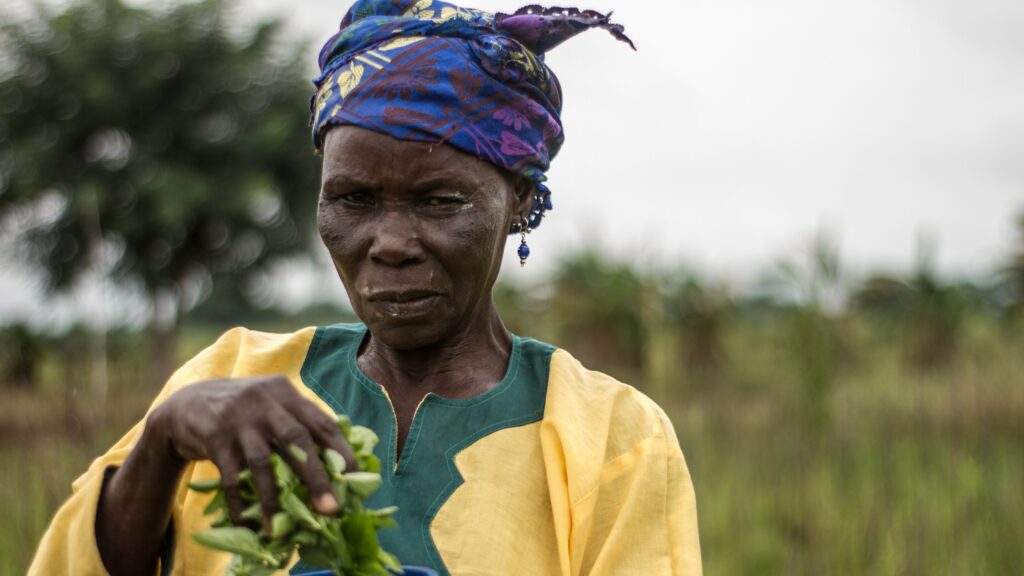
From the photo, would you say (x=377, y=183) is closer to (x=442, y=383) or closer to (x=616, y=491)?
(x=442, y=383)

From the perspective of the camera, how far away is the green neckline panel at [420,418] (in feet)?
5.65

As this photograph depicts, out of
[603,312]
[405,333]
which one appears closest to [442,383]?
[405,333]

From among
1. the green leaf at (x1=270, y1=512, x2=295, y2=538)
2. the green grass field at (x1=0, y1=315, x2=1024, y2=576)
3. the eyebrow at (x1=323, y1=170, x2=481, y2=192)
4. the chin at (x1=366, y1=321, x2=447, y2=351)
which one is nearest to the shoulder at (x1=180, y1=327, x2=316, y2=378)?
the chin at (x1=366, y1=321, x2=447, y2=351)

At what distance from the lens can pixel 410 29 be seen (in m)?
1.84

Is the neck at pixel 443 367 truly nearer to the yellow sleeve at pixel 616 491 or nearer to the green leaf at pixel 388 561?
the yellow sleeve at pixel 616 491

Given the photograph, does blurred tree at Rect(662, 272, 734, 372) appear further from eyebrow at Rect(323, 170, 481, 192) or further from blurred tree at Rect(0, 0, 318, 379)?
eyebrow at Rect(323, 170, 481, 192)

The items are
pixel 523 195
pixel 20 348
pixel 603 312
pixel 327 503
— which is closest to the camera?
pixel 327 503

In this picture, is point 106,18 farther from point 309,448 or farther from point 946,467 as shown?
point 309,448

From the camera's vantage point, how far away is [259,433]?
4.46 feet

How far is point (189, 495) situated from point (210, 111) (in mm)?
15488

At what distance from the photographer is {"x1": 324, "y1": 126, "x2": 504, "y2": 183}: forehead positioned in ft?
5.65

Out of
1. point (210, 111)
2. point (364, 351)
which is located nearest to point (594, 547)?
point (364, 351)

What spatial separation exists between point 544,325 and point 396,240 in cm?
877

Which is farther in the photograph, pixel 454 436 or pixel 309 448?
pixel 454 436
